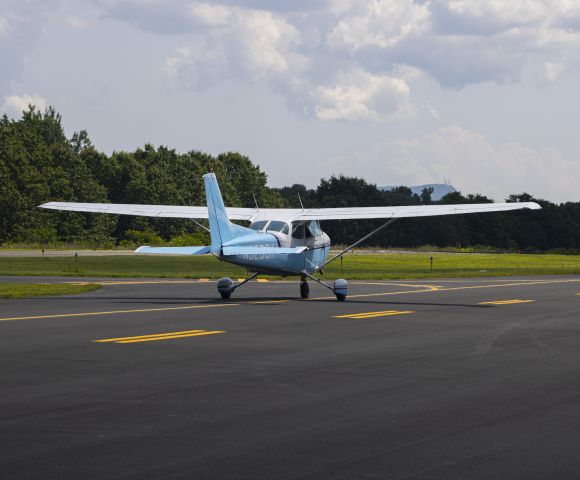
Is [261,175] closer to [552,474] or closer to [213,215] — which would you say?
[213,215]

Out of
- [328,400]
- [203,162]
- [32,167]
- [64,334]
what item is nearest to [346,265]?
[32,167]

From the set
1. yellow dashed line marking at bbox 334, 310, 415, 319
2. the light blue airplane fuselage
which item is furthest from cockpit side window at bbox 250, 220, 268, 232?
yellow dashed line marking at bbox 334, 310, 415, 319

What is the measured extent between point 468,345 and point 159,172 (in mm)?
98772

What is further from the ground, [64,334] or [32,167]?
[32,167]

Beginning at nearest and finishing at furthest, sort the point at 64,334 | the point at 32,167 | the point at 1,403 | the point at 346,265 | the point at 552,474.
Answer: the point at 552,474
the point at 1,403
the point at 64,334
the point at 346,265
the point at 32,167

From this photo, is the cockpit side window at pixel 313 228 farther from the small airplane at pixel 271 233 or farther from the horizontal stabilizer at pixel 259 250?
the horizontal stabilizer at pixel 259 250

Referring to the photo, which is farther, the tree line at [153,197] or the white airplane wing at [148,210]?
the tree line at [153,197]

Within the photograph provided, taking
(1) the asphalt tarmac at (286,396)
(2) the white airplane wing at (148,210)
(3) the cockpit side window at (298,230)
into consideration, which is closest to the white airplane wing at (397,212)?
(3) the cockpit side window at (298,230)

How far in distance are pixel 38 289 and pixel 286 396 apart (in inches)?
991

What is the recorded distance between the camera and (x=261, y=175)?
14162 cm

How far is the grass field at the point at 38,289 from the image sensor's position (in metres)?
33.5

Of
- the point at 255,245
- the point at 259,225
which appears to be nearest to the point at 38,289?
the point at 259,225

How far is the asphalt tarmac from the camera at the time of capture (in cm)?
883

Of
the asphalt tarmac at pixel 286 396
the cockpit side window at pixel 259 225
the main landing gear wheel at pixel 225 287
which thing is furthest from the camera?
the main landing gear wheel at pixel 225 287
